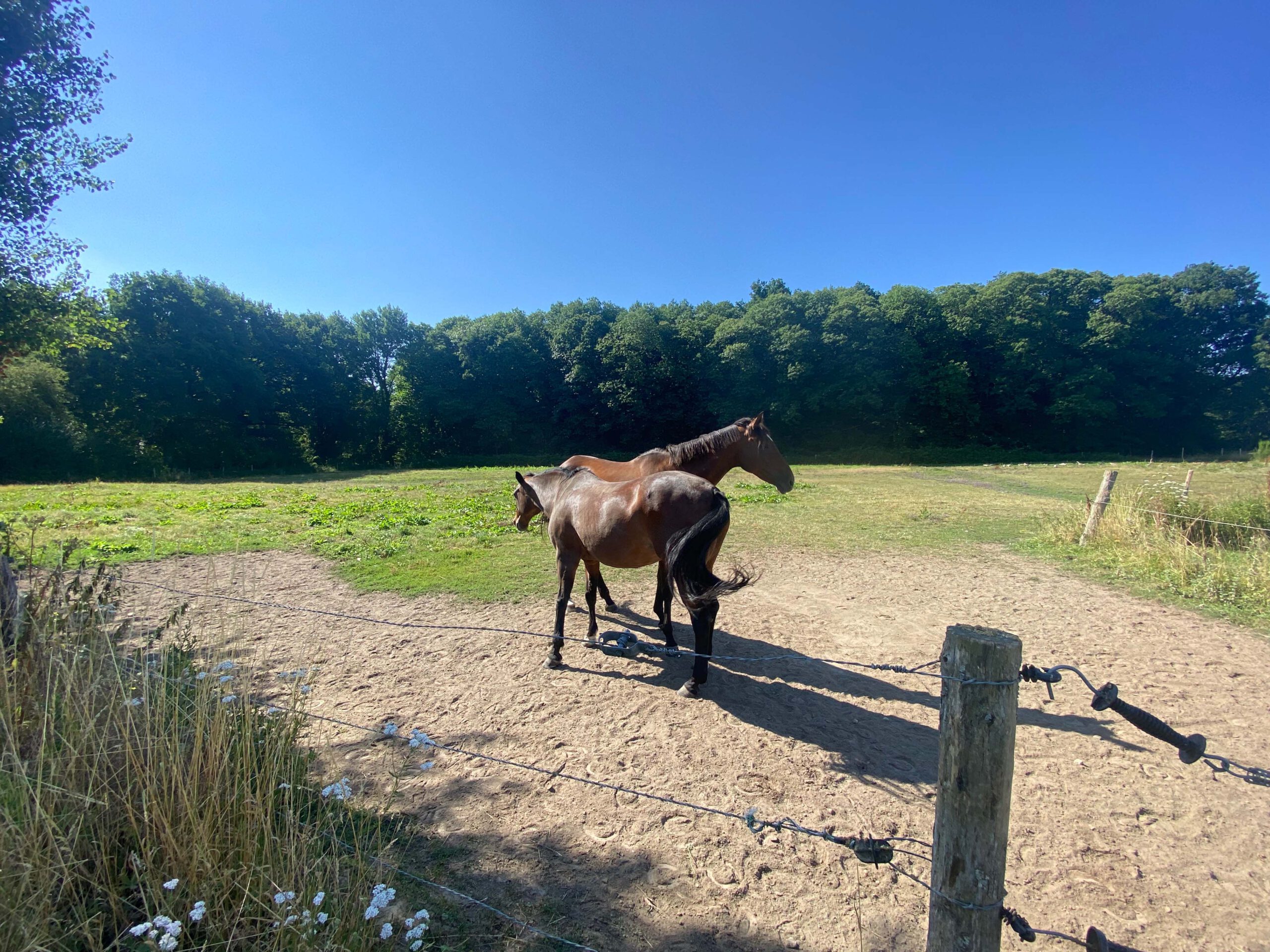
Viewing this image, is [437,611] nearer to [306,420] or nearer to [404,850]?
[404,850]

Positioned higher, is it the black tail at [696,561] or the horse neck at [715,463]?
the horse neck at [715,463]

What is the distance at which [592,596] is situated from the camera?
5.85 metres

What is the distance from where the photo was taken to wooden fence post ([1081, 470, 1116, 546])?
938 centimetres

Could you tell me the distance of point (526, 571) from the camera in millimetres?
8203

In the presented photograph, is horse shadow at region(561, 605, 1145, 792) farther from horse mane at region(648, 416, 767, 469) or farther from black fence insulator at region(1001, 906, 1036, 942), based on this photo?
horse mane at region(648, 416, 767, 469)

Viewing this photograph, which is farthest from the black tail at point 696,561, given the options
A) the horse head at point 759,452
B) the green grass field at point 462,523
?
the green grass field at point 462,523

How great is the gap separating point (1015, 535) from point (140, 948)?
13.2m

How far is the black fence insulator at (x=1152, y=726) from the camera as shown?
1895 mm

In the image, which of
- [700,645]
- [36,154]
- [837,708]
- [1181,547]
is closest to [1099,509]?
[1181,547]

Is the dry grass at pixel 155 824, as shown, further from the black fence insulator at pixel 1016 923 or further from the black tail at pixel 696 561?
the black tail at pixel 696 561

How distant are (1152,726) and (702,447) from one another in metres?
4.95

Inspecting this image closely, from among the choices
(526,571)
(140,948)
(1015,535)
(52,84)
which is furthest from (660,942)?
(52,84)

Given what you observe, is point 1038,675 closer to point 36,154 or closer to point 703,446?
point 703,446

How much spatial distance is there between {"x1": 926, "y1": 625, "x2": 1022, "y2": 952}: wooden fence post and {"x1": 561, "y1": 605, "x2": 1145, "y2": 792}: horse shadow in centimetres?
172
